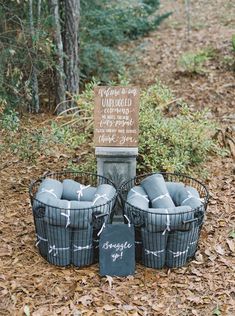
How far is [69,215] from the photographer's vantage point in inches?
130

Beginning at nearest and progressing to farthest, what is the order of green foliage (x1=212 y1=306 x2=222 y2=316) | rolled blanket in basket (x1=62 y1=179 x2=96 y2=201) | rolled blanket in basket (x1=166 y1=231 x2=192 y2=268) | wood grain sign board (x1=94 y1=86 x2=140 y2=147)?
green foliage (x1=212 y1=306 x2=222 y2=316)
rolled blanket in basket (x1=166 y1=231 x2=192 y2=268)
rolled blanket in basket (x1=62 y1=179 x2=96 y2=201)
wood grain sign board (x1=94 y1=86 x2=140 y2=147)

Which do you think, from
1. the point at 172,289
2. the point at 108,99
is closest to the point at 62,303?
the point at 172,289

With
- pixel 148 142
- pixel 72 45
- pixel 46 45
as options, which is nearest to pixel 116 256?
pixel 148 142

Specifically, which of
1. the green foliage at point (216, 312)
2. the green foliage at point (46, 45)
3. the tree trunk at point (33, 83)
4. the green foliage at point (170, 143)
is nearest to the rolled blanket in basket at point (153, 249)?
the green foliage at point (216, 312)

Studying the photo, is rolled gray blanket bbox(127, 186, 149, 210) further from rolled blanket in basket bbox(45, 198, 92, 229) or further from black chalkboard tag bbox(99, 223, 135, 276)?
rolled blanket in basket bbox(45, 198, 92, 229)

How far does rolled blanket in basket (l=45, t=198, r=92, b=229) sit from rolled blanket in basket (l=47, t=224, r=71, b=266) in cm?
6

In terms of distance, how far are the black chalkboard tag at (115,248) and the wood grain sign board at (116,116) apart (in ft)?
2.52

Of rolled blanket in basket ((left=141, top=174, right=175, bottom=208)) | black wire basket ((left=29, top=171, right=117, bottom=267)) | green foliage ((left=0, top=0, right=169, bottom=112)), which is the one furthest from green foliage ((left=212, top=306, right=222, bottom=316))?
green foliage ((left=0, top=0, right=169, bottom=112))

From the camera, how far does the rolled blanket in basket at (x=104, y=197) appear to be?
3.42 m

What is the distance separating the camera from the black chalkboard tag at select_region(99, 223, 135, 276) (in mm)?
3361

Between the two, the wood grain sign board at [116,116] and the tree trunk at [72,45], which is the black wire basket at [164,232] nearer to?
the wood grain sign board at [116,116]

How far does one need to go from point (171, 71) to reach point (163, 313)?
4.91m

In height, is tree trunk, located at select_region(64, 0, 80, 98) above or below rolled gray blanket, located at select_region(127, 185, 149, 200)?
above

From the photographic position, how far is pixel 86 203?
11.1 feet
